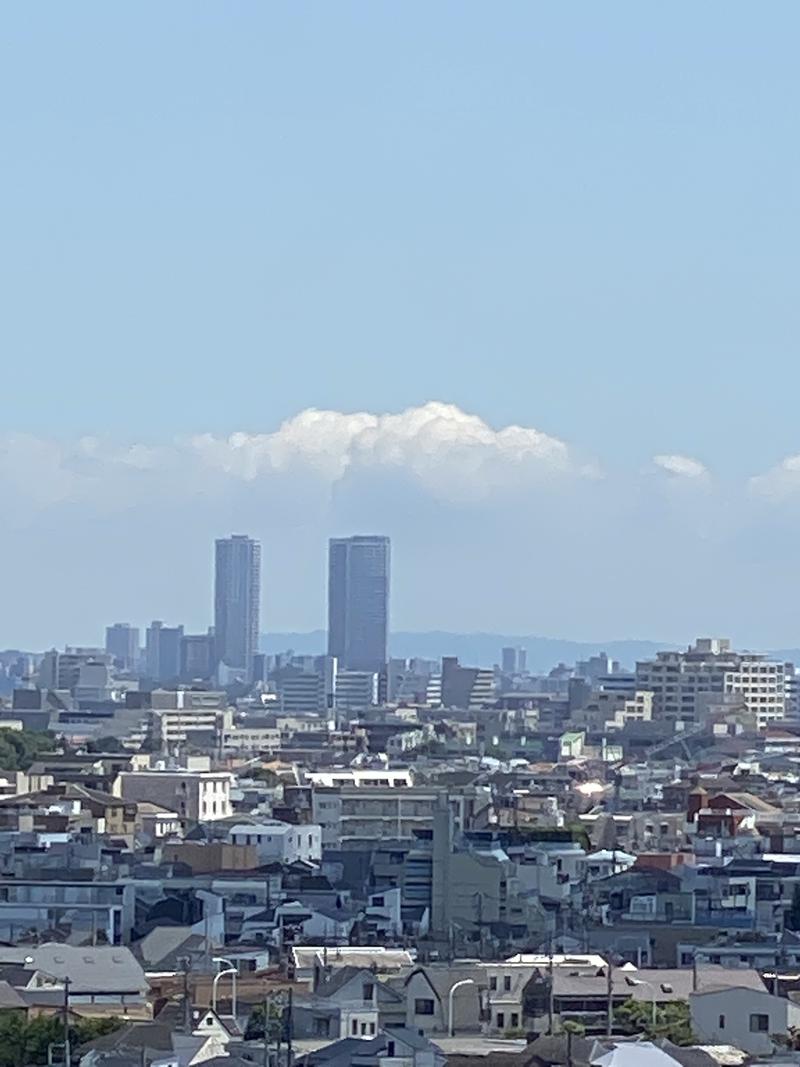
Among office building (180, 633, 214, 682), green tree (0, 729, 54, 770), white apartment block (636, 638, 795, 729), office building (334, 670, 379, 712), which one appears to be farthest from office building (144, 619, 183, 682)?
green tree (0, 729, 54, 770)

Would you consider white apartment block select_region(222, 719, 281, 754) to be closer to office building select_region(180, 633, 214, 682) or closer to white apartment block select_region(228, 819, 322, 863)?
white apartment block select_region(228, 819, 322, 863)

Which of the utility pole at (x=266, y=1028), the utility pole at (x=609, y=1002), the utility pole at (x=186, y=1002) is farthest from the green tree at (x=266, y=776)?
the utility pole at (x=266, y=1028)

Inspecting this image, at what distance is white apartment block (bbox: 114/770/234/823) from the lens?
61281 mm

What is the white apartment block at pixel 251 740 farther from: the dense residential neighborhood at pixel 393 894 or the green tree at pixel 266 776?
the green tree at pixel 266 776

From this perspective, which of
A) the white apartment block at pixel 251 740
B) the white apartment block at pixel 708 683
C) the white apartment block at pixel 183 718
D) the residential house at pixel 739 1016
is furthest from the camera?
the white apartment block at pixel 708 683

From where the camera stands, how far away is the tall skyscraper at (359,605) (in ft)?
598

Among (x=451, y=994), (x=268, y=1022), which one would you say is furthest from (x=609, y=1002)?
(x=268, y=1022)

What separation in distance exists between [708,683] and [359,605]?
7599cm

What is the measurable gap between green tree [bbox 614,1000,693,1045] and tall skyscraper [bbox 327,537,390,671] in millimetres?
150726

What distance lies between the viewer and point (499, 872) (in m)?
41.9

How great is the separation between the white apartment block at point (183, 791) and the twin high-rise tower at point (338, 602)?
114 metres

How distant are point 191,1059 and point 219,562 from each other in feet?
538

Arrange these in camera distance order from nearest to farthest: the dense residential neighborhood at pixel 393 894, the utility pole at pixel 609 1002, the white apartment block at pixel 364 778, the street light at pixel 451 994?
the dense residential neighborhood at pixel 393 894 → the utility pole at pixel 609 1002 → the street light at pixel 451 994 → the white apartment block at pixel 364 778

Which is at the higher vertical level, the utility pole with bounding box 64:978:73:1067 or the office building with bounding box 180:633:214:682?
the office building with bounding box 180:633:214:682
